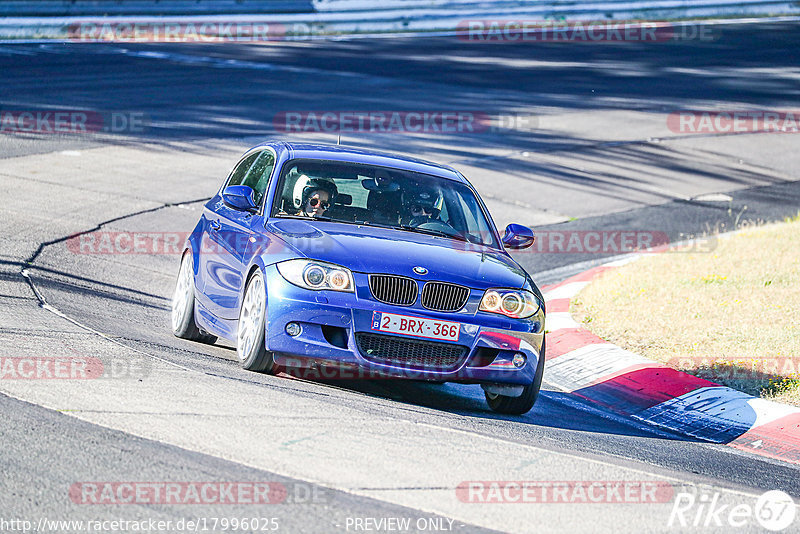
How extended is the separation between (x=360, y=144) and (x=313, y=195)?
11433 millimetres

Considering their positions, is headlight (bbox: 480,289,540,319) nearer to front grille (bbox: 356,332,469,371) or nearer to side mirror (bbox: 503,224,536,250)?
front grille (bbox: 356,332,469,371)

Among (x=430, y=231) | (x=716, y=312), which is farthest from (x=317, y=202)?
(x=716, y=312)

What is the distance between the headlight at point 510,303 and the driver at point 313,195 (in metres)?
1.46

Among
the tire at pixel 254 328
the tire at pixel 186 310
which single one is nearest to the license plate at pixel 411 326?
the tire at pixel 254 328

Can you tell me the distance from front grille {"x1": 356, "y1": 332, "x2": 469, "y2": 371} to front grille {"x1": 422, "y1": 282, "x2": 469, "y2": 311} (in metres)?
0.23

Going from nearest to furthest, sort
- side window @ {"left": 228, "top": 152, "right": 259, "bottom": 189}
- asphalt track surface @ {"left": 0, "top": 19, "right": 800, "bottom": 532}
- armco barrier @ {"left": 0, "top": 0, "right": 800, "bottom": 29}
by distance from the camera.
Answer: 1. asphalt track surface @ {"left": 0, "top": 19, "right": 800, "bottom": 532}
2. side window @ {"left": 228, "top": 152, "right": 259, "bottom": 189}
3. armco barrier @ {"left": 0, "top": 0, "right": 800, "bottom": 29}

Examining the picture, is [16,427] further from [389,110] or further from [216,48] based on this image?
[216,48]

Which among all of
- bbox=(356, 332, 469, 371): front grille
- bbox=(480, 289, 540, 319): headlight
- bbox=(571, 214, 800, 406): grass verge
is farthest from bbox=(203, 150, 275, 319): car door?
bbox=(571, 214, 800, 406): grass verge

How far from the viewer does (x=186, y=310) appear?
8.77 m

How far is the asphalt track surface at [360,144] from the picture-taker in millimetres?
5242

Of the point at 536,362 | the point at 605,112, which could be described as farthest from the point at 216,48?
the point at 536,362

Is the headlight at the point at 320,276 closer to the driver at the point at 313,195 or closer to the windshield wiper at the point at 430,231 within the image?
the driver at the point at 313,195

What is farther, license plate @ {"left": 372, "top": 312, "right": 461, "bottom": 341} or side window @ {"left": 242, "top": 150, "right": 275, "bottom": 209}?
side window @ {"left": 242, "top": 150, "right": 275, "bottom": 209}

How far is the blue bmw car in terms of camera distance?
7.02m
